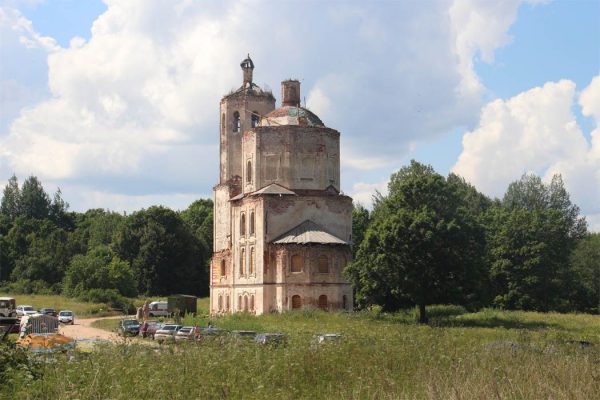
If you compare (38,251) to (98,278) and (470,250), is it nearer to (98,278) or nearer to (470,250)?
(98,278)

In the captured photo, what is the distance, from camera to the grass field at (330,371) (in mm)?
11992

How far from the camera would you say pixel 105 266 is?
252ft

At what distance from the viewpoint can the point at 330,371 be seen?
14.7 metres

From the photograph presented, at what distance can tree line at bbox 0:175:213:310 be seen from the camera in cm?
7631

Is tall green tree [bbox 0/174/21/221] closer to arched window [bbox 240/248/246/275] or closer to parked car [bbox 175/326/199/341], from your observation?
arched window [bbox 240/248/246/275]

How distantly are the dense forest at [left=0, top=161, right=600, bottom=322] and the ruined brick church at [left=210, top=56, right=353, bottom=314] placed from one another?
3275 mm

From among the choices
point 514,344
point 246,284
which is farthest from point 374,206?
point 514,344

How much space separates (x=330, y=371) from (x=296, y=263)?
40.7 m

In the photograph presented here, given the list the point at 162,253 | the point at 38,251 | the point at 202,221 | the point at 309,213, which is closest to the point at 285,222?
the point at 309,213

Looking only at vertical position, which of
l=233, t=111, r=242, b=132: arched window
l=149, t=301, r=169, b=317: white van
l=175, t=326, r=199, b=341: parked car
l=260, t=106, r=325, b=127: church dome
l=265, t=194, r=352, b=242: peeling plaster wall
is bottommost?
l=175, t=326, r=199, b=341: parked car

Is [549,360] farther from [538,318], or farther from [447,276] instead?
[538,318]

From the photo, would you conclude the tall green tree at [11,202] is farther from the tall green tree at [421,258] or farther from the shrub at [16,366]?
the shrub at [16,366]

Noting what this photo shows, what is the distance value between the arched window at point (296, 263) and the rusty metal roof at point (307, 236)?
3.55ft

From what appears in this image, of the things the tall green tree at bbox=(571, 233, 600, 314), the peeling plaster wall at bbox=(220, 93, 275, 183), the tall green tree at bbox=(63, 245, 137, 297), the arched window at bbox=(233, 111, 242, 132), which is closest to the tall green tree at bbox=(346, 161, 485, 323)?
the peeling plaster wall at bbox=(220, 93, 275, 183)
